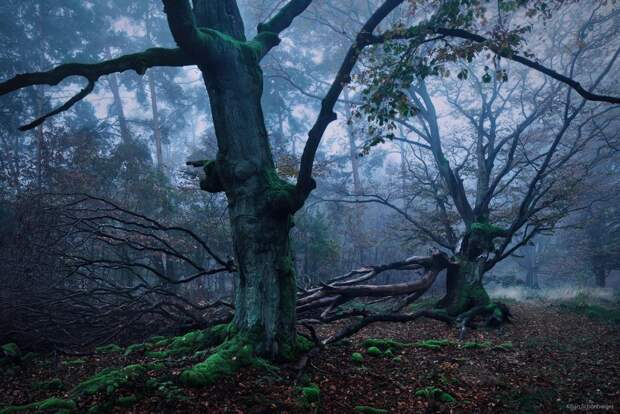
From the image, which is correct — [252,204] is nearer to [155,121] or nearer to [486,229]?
[486,229]

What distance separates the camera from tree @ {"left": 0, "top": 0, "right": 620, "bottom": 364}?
173 inches

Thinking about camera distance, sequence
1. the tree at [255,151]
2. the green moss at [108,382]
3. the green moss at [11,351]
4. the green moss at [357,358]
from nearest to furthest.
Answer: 1. the green moss at [108,382]
2. the tree at [255,151]
3. the green moss at [357,358]
4. the green moss at [11,351]

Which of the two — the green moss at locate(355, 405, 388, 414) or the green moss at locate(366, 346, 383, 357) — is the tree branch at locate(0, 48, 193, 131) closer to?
the green moss at locate(355, 405, 388, 414)

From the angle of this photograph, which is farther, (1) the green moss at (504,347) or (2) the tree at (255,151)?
(1) the green moss at (504,347)

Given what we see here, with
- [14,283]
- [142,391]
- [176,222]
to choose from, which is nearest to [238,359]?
[142,391]

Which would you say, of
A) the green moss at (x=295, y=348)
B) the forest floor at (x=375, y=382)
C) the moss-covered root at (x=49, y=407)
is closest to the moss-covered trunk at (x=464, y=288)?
the forest floor at (x=375, y=382)

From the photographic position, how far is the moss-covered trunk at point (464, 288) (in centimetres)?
991

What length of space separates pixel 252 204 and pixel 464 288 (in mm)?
7851

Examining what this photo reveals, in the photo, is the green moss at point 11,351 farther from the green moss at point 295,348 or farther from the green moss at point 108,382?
the green moss at point 295,348

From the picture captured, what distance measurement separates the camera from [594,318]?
32.0ft

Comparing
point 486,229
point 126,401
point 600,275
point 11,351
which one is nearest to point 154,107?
point 11,351

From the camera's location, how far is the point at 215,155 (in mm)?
14188

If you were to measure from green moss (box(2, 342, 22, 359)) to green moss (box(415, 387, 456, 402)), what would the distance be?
257 inches

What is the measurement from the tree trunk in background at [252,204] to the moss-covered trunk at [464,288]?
22.5 feet
